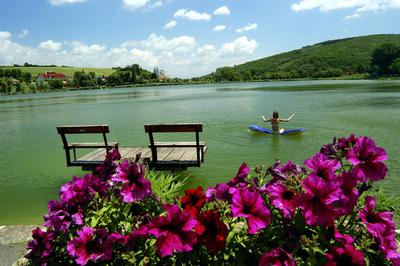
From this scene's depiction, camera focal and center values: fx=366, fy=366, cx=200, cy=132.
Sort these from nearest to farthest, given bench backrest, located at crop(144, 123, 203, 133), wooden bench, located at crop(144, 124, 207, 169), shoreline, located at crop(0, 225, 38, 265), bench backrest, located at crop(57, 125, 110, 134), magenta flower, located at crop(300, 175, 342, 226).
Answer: magenta flower, located at crop(300, 175, 342, 226) → shoreline, located at crop(0, 225, 38, 265) → bench backrest, located at crop(144, 123, 203, 133) → wooden bench, located at crop(144, 124, 207, 169) → bench backrest, located at crop(57, 125, 110, 134)

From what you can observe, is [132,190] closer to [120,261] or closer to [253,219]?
[120,261]

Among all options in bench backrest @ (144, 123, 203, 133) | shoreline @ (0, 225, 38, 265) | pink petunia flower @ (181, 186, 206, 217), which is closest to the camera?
pink petunia flower @ (181, 186, 206, 217)

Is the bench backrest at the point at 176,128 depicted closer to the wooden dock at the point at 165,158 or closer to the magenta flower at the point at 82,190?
the wooden dock at the point at 165,158

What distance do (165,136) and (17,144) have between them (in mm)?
7198

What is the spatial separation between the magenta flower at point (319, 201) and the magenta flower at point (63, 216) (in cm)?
140

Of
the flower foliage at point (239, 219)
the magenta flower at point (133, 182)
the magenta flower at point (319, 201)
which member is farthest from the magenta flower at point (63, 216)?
the magenta flower at point (319, 201)

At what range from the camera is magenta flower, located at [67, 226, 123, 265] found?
7.10 feet

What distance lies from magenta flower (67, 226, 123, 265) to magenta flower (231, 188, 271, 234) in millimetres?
743

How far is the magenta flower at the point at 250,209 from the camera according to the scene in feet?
6.47

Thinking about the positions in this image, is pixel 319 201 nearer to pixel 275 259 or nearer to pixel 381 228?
pixel 275 259

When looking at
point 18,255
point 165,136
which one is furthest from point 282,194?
point 165,136

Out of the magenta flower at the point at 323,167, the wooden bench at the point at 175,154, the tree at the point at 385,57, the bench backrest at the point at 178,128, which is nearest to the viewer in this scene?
the magenta flower at the point at 323,167

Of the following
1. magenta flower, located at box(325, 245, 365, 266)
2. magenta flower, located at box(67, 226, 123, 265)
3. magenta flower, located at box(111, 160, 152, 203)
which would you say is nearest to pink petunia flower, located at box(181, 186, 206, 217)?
magenta flower, located at box(111, 160, 152, 203)

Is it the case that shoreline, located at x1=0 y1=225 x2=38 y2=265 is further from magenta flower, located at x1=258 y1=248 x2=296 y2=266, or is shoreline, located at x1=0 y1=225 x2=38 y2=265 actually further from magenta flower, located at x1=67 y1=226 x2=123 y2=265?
magenta flower, located at x1=258 y1=248 x2=296 y2=266
